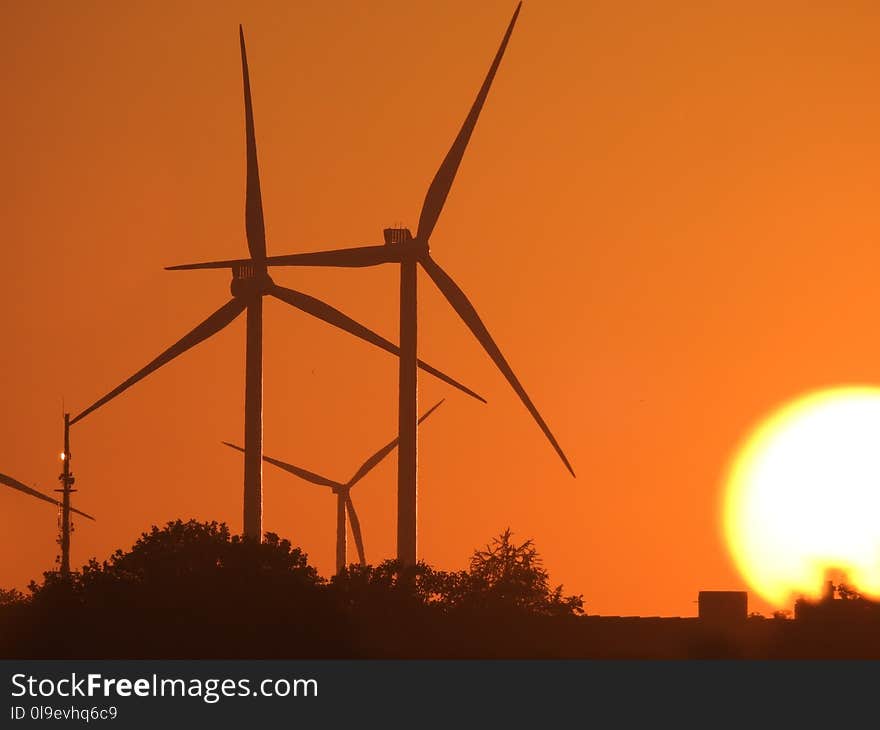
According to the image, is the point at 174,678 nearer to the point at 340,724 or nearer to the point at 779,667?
the point at 340,724

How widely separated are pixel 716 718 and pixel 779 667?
9382 millimetres

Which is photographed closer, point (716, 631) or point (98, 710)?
point (98, 710)

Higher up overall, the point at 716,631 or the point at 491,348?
the point at 491,348

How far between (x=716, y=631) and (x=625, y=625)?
5.33 m

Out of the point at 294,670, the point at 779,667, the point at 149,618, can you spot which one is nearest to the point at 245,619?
the point at 149,618

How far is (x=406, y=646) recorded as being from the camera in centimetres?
19412

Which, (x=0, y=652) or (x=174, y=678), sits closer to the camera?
(x=174, y=678)

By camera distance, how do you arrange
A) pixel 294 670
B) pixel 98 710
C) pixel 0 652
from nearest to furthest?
pixel 98 710 → pixel 294 670 → pixel 0 652

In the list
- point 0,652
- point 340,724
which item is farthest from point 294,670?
point 0,652

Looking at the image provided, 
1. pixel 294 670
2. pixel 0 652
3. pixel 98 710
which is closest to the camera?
pixel 98 710

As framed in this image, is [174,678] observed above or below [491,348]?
below

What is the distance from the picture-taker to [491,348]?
200 m

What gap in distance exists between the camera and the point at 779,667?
180125 millimetres

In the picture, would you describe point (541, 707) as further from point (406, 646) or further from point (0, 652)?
point (0, 652)
